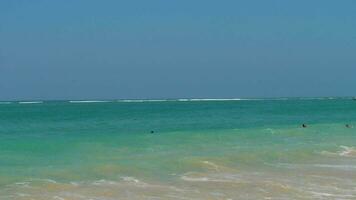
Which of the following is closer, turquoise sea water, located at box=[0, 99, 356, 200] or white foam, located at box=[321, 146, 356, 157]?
turquoise sea water, located at box=[0, 99, 356, 200]

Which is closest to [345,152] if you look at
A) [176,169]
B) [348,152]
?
[348,152]

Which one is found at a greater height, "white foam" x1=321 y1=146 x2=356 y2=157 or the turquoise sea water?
"white foam" x1=321 y1=146 x2=356 y2=157

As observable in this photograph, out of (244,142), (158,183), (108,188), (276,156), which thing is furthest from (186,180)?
(244,142)

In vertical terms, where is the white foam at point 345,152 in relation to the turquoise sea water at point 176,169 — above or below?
above

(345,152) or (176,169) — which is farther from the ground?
(345,152)

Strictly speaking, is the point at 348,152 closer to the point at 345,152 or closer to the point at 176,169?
the point at 345,152

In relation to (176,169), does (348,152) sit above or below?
above

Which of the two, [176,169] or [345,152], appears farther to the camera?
[345,152]

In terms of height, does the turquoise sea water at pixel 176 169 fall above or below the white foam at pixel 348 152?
below

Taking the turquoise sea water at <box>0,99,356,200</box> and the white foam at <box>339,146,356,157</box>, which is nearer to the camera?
the turquoise sea water at <box>0,99,356,200</box>

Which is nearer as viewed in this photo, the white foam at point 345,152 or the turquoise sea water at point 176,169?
the turquoise sea water at point 176,169

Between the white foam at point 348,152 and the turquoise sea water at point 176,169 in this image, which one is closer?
the turquoise sea water at point 176,169

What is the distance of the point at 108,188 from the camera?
13.3 meters

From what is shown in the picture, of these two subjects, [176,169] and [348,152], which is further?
[348,152]
